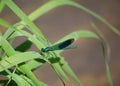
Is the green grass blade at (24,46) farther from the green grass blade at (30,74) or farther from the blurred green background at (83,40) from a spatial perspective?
the blurred green background at (83,40)

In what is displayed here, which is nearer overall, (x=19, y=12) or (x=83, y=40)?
(x=19, y=12)

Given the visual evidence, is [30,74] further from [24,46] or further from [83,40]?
[83,40]

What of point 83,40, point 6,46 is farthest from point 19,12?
point 83,40

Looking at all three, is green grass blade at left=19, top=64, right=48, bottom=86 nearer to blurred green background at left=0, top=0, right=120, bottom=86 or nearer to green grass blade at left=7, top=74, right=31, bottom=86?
green grass blade at left=7, top=74, right=31, bottom=86

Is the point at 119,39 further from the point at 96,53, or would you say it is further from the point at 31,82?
the point at 31,82

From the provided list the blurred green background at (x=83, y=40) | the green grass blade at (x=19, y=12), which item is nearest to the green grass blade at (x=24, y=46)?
the green grass blade at (x=19, y=12)

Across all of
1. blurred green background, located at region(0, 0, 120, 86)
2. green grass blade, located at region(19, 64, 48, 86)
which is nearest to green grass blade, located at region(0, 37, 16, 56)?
green grass blade, located at region(19, 64, 48, 86)

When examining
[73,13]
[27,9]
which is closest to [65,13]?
[73,13]

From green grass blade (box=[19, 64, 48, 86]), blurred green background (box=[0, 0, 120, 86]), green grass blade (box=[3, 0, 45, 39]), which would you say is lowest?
green grass blade (box=[19, 64, 48, 86])
